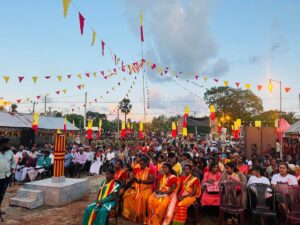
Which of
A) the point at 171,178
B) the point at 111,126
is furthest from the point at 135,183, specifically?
the point at 111,126

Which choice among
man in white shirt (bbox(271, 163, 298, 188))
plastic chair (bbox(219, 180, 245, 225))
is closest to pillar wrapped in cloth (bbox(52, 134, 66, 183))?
plastic chair (bbox(219, 180, 245, 225))

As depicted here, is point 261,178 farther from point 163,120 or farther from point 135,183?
point 163,120

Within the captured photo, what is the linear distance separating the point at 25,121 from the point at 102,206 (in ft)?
63.8

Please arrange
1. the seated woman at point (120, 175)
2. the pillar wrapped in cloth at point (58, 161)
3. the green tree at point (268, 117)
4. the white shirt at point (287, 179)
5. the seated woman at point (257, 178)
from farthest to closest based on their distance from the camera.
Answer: the green tree at point (268, 117) → the pillar wrapped in cloth at point (58, 161) → the seated woman at point (120, 175) → the seated woman at point (257, 178) → the white shirt at point (287, 179)

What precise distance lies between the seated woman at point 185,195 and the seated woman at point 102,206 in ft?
4.27

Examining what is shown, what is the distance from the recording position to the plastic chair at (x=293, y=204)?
15.2ft

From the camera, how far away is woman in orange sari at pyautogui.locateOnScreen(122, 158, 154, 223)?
5.86m

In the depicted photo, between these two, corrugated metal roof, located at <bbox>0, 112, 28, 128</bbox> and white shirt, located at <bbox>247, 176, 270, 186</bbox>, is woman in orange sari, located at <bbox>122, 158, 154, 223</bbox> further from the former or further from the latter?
corrugated metal roof, located at <bbox>0, 112, 28, 128</bbox>

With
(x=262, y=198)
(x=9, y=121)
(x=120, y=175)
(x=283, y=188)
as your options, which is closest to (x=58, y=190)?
(x=120, y=175)

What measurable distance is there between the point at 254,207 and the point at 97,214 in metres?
3.24

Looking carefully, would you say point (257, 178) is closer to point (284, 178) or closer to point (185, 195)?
point (284, 178)

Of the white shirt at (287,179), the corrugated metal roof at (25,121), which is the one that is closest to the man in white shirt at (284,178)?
the white shirt at (287,179)

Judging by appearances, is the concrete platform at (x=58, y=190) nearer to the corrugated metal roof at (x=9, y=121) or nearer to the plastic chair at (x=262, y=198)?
the plastic chair at (x=262, y=198)

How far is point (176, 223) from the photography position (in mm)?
5023
